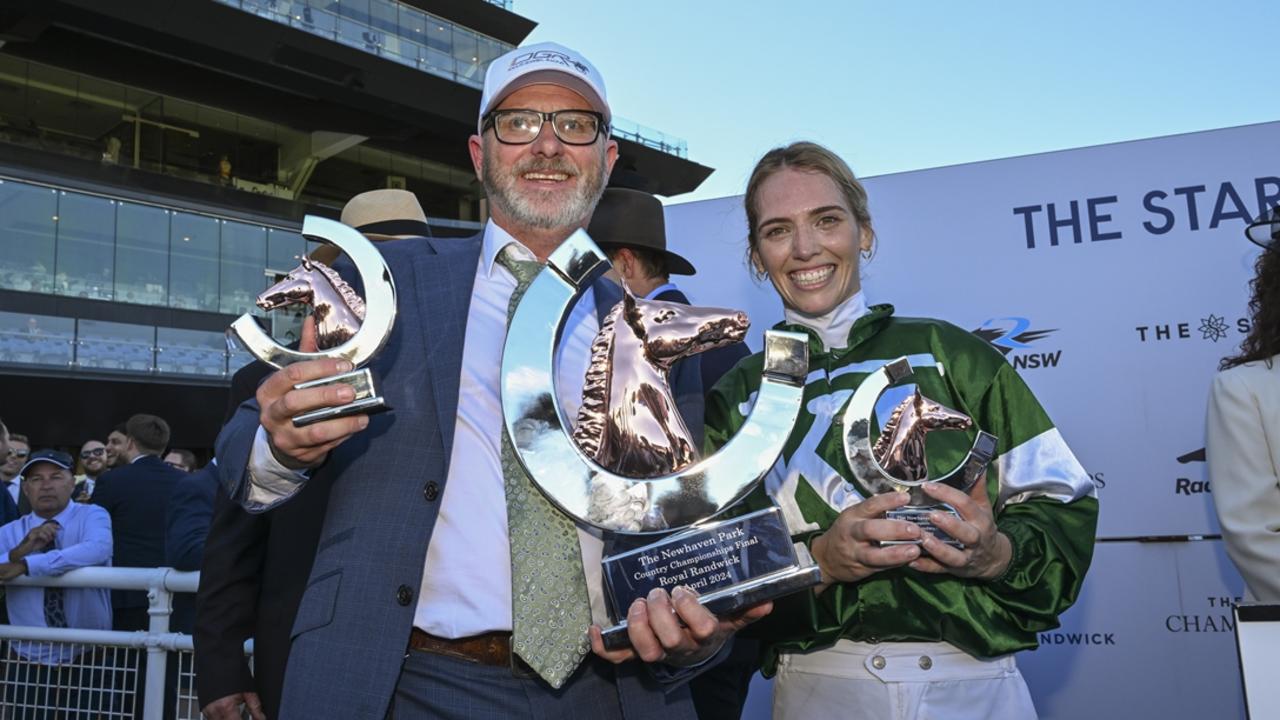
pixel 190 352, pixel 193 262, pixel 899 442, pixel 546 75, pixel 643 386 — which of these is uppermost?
pixel 193 262

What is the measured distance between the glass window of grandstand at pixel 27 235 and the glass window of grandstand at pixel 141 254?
108cm

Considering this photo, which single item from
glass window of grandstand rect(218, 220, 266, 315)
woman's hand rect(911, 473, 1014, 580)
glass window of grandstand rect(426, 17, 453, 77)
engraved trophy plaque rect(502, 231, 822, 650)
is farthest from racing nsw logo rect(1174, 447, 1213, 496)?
glass window of grandstand rect(426, 17, 453, 77)

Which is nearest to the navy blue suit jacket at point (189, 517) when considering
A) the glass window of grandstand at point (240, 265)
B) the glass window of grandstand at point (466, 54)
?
the glass window of grandstand at point (240, 265)

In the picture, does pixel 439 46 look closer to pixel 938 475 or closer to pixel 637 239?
pixel 637 239

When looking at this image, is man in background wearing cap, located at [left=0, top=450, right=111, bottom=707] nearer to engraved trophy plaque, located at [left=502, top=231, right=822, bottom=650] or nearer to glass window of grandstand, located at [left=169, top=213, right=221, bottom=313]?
engraved trophy plaque, located at [left=502, top=231, right=822, bottom=650]

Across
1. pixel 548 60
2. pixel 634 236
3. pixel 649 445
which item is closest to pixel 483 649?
pixel 649 445

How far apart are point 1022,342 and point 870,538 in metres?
2.46

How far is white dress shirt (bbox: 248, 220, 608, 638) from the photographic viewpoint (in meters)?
1.54

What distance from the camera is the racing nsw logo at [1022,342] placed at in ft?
12.2

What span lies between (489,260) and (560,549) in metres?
0.58

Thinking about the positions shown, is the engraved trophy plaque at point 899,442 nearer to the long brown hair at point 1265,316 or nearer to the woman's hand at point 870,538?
the woman's hand at point 870,538

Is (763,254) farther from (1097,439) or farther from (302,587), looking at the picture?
(1097,439)

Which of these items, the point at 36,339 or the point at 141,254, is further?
the point at 141,254

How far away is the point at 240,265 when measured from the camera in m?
19.1
